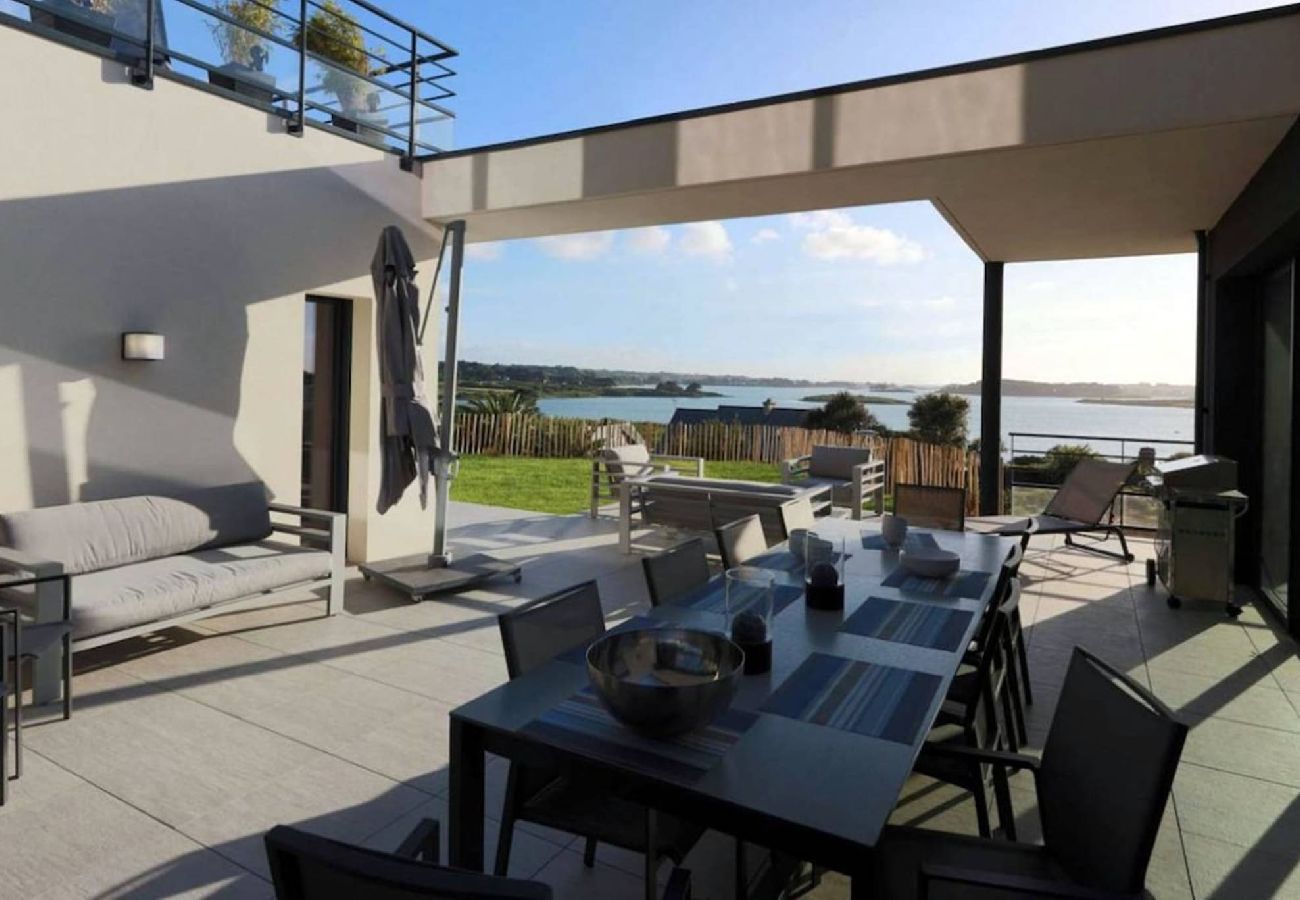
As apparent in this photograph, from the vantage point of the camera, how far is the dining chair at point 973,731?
204 cm

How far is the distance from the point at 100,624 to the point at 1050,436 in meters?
8.66

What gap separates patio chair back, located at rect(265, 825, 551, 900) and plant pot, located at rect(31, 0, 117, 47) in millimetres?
5073

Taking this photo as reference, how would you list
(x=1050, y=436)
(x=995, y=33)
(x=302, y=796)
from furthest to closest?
(x=1050, y=436) → (x=995, y=33) → (x=302, y=796)

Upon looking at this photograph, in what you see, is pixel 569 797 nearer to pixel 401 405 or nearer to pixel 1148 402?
pixel 401 405

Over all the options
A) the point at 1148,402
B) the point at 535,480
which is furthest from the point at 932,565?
the point at 1148,402

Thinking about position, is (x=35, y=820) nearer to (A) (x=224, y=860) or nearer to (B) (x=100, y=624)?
(A) (x=224, y=860)

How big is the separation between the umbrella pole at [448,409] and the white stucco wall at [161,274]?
0.79m

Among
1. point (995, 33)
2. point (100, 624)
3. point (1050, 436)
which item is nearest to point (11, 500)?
point (100, 624)

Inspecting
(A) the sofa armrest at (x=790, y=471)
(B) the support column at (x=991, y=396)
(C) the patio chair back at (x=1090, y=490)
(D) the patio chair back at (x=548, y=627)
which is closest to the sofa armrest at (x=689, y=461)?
(A) the sofa armrest at (x=790, y=471)

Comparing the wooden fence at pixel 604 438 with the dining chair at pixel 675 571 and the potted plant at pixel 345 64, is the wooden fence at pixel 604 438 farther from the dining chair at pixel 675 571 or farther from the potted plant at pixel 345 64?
the dining chair at pixel 675 571

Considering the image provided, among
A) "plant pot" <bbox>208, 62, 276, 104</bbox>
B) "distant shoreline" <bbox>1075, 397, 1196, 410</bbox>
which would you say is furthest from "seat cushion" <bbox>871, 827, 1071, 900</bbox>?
"distant shoreline" <bbox>1075, 397, 1196, 410</bbox>

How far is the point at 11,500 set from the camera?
4176 mm

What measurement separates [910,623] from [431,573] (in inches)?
154

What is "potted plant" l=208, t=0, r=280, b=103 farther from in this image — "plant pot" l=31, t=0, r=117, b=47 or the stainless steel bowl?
the stainless steel bowl
